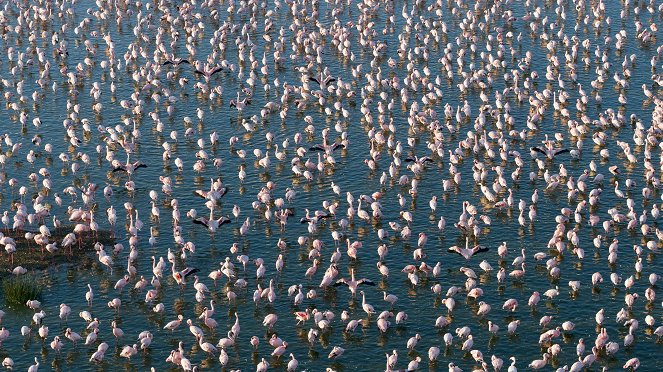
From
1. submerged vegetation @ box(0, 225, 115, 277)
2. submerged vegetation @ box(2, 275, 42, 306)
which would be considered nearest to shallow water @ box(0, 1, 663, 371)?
submerged vegetation @ box(2, 275, 42, 306)

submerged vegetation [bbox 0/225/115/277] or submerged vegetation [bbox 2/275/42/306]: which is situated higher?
submerged vegetation [bbox 0/225/115/277]

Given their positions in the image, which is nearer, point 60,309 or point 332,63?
point 60,309

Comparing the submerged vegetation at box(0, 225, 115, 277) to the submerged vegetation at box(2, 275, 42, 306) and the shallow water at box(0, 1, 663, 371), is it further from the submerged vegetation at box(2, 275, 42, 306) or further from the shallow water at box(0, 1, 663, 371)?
the submerged vegetation at box(2, 275, 42, 306)

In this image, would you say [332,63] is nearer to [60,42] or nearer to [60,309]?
[60,42]

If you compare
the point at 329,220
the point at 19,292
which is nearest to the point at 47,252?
the point at 19,292

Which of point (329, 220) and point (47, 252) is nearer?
point (47, 252)

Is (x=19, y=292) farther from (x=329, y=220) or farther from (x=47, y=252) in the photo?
(x=329, y=220)

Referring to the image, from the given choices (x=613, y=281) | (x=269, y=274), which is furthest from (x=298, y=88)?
(x=613, y=281)

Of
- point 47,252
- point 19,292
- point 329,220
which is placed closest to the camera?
point 19,292
